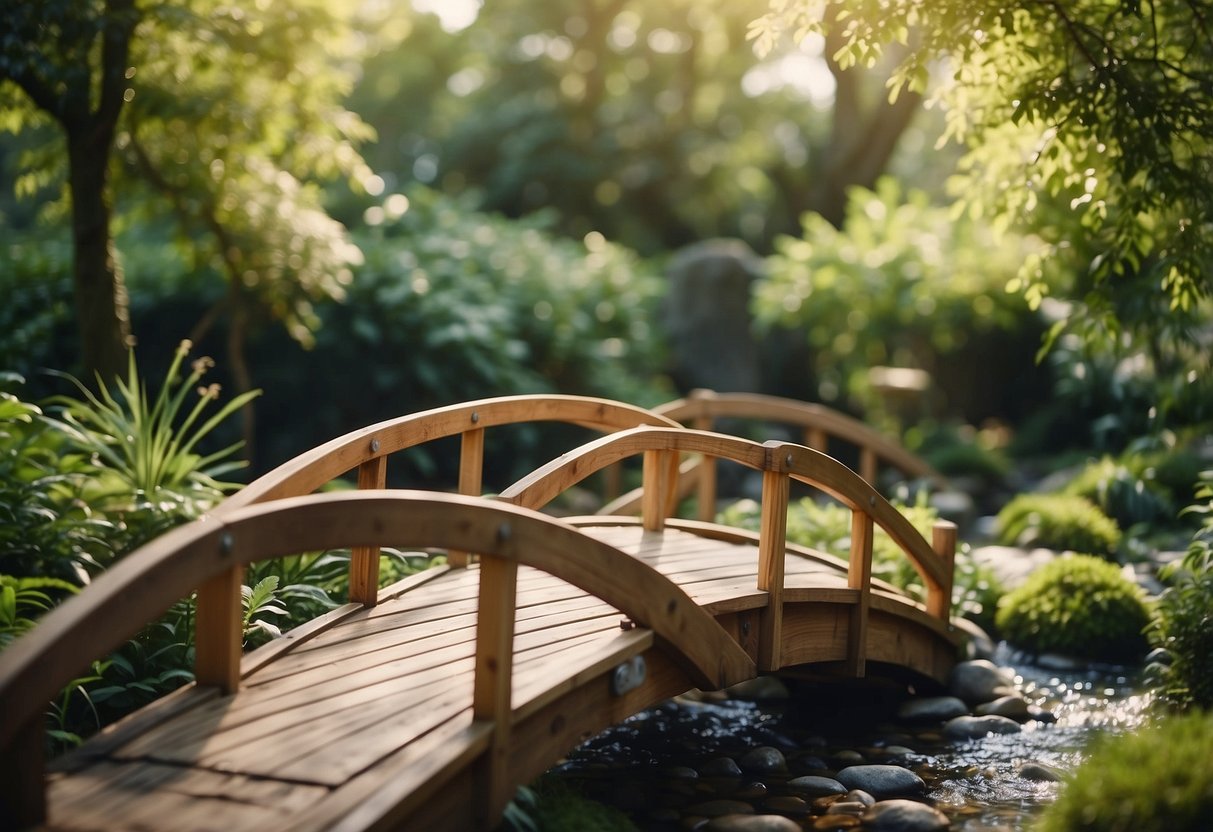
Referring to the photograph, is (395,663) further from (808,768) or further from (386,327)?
(386,327)

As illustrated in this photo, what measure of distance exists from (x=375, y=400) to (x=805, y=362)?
285 inches

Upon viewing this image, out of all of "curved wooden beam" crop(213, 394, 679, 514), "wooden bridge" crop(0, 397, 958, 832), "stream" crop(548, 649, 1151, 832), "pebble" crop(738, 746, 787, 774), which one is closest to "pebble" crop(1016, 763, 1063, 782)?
"stream" crop(548, 649, 1151, 832)

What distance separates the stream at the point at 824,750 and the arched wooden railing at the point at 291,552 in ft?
3.70

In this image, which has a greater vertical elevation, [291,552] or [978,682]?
[291,552]

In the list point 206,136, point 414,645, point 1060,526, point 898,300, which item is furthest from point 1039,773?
point 898,300

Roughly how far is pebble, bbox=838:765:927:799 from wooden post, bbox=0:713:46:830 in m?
3.36

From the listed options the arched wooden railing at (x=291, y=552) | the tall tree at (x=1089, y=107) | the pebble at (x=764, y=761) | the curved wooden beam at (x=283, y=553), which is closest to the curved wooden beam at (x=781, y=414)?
the tall tree at (x=1089, y=107)

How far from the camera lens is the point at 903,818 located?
433 cm

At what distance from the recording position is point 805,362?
613 inches

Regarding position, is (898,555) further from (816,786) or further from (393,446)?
(393,446)

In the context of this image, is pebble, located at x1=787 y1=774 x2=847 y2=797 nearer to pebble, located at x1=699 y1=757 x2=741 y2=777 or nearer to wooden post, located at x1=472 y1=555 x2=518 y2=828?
pebble, located at x1=699 y1=757 x2=741 y2=777

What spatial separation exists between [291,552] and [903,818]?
273 cm

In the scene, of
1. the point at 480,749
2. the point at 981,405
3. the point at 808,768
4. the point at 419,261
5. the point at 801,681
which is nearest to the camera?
the point at 480,749

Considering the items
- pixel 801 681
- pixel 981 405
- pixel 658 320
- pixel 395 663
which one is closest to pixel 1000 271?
pixel 981 405
